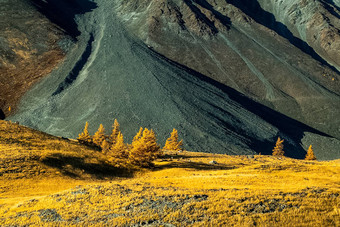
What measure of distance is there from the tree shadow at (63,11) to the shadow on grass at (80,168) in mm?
125534

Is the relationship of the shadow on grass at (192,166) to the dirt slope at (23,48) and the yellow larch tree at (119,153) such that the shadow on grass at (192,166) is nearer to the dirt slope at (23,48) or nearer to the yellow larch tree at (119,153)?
the yellow larch tree at (119,153)

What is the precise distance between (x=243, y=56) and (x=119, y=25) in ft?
254

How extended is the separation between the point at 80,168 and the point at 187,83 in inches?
3124

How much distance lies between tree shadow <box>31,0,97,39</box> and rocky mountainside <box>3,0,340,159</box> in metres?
0.78

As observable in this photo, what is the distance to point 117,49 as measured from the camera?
13400cm

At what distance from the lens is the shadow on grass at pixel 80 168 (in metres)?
41.5

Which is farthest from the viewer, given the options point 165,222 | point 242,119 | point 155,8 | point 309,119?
point 155,8

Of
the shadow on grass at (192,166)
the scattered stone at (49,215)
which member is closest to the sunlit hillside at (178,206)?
the scattered stone at (49,215)

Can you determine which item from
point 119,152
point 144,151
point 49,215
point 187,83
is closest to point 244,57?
point 187,83

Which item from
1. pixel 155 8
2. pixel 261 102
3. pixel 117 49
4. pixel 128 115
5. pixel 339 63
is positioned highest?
pixel 339 63

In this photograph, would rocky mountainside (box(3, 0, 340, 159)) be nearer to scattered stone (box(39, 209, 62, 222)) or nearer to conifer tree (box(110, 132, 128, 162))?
conifer tree (box(110, 132, 128, 162))

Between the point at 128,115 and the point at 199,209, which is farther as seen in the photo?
the point at 128,115

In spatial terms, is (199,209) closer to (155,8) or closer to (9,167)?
(9,167)

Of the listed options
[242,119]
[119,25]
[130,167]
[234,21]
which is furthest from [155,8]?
[130,167]
